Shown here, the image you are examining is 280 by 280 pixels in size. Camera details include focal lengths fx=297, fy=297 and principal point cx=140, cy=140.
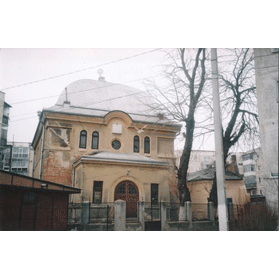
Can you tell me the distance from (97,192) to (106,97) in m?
2.99

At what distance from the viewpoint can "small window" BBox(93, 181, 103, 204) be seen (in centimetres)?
893

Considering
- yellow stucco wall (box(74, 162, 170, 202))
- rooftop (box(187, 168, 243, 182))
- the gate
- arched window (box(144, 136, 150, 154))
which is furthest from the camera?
rooftop (box(187, 168, 243, 182))

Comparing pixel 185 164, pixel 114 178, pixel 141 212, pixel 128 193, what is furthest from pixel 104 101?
pixel 141 212

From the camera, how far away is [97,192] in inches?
356

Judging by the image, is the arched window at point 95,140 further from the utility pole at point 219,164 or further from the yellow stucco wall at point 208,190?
the utility pole at point 219,164

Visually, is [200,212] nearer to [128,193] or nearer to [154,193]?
[154,193]

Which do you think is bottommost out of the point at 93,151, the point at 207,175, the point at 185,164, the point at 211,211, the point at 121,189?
the point at 211,211

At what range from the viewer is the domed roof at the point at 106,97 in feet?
29.6

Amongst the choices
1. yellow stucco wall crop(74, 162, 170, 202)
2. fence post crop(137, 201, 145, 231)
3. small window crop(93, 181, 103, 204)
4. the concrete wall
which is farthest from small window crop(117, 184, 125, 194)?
the concrete wall

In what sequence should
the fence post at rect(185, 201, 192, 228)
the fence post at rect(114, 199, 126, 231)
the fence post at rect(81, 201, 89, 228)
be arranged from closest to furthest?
the fence post at rect(114, 199, 126, 231)
the fence post at rect(81, 201, 89, 228)
the fence post at rect(185, 201, 192, 228)

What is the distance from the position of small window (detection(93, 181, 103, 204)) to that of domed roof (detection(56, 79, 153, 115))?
7.83 feet

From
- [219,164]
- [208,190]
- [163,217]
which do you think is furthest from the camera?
[208,190]

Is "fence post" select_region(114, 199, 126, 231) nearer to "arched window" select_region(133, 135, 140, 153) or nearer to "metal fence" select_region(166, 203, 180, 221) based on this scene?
"metal fence" select_region(166, 203, 180, 221)

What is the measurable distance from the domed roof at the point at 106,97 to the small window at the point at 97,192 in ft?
7.83
